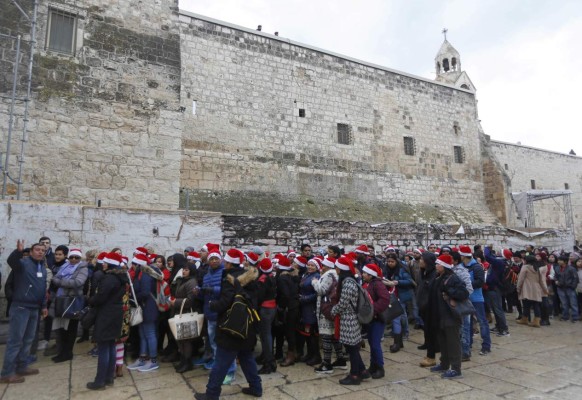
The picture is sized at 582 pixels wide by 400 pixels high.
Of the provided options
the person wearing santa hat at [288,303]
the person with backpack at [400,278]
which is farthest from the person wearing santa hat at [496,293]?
the person wearing santa hat at [288,303]

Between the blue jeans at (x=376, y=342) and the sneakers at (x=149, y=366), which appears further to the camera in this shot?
the sneakers at (x=149, y=366)

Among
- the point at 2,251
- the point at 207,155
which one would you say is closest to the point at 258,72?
the point at 207,155

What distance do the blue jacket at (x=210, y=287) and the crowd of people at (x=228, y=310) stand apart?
0.02m

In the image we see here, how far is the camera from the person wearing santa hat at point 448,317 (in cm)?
522

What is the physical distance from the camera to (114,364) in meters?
4.85

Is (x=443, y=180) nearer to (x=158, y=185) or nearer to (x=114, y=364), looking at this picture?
(x=158, y=185)

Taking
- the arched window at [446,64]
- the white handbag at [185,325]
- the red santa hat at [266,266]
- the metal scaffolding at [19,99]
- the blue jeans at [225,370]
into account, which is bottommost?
the blue jeans at [225,370]

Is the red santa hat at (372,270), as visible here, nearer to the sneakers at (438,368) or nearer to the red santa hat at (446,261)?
the red santa hat at (446,261)

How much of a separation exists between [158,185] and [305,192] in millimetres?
7213

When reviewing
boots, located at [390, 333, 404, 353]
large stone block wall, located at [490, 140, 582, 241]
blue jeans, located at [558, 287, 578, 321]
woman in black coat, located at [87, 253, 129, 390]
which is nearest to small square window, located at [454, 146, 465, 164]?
large stone block wall, located at [490, 140, 582, 241]

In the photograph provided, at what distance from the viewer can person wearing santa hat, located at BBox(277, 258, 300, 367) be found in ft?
18.9

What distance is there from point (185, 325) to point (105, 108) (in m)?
6.51

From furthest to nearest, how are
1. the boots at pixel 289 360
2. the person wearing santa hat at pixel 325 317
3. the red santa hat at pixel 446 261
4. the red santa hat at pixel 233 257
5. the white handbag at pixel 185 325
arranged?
the boots at pixel 289 360
the red santa hat at pixel 446 261
the person wearing santa hat at pixel 325 317
the white handbag at pixel 185 325
the red santa hat at pixel 233 257

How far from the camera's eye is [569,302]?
30.6ft
